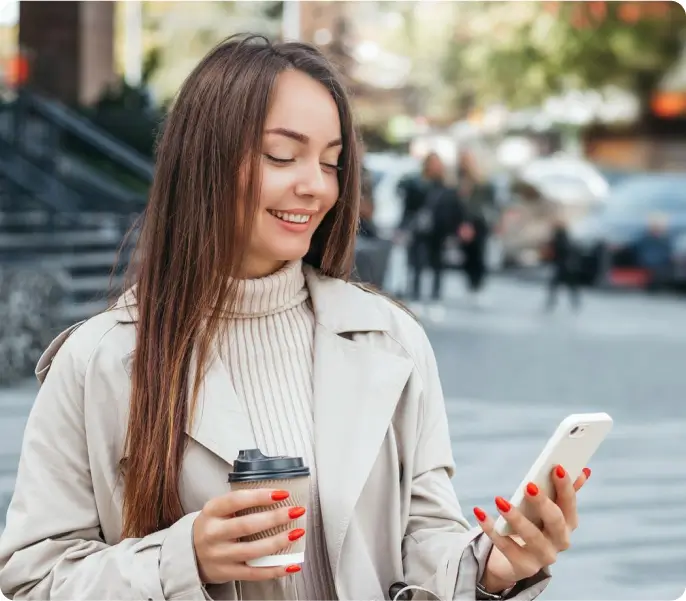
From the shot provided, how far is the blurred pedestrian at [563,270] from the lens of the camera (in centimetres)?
1606

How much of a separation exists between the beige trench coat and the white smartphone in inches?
5.8

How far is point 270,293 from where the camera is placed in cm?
229

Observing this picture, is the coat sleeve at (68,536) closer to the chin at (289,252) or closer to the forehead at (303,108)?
the chin at (289,252)

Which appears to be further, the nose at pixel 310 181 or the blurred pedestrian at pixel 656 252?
the blurred pedestrian at pixel 656 252

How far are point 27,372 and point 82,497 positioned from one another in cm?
783

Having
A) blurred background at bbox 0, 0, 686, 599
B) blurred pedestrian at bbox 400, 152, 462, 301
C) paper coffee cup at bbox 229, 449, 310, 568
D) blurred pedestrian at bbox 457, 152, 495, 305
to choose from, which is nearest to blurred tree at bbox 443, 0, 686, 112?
blurred background at bbox 0, 0, 686, 599

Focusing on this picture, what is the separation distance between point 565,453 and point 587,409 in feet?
24.9

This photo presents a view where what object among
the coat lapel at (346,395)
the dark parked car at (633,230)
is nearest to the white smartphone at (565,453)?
the coat lapel at (346,395)

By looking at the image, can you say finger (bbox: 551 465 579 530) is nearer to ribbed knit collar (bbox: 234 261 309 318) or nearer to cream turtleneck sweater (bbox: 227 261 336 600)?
cream turtleneck sweater (bbox: 227 261 336 600)

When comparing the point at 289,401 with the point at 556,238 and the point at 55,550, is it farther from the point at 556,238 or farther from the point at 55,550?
the point at 556,238

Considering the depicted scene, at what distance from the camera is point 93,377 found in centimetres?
207

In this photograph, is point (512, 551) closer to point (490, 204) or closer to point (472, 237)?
point (472, 237)

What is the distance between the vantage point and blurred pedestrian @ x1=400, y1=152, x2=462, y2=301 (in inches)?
594

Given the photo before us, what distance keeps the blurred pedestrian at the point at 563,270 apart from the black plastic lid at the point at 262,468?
1435cm
